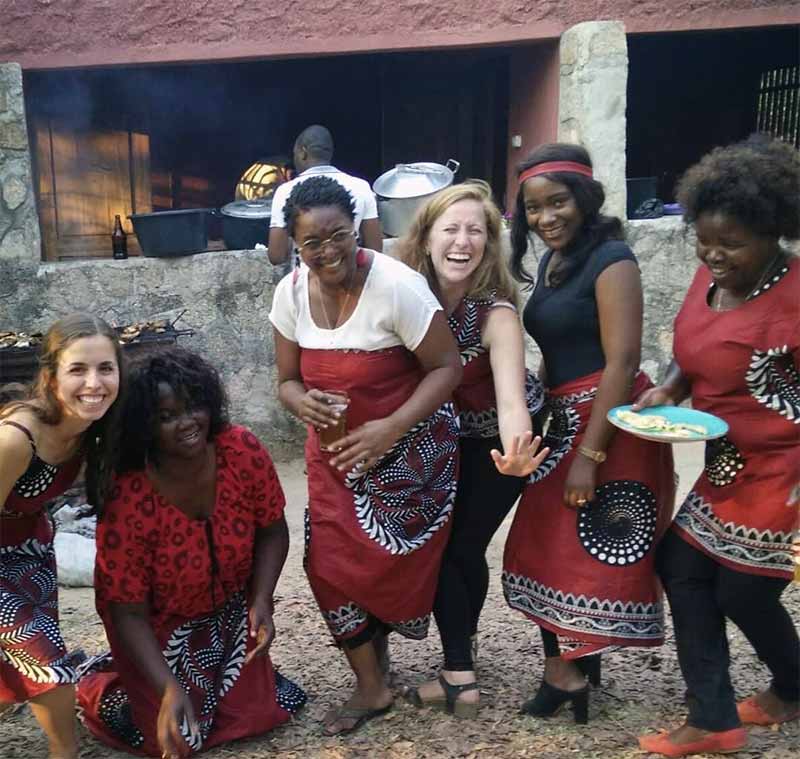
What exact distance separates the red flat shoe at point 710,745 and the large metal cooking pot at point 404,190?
4.31 meters

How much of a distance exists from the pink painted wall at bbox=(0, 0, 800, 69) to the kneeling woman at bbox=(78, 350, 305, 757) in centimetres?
416

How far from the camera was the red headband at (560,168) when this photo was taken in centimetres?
257

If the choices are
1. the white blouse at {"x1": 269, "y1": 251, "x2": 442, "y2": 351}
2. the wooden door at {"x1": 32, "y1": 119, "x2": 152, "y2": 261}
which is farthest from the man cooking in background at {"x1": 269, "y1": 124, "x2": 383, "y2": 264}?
the white blouse at {"x1": 269, "y1": 251, "x2": 442, "y2": 351}

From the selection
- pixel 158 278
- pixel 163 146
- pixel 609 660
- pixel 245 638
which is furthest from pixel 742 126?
pixel 245 638

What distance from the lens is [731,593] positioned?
2.47m

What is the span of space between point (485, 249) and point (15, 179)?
4164 mm

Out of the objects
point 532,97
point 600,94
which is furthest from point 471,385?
point 532,97

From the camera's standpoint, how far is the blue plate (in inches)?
90.4

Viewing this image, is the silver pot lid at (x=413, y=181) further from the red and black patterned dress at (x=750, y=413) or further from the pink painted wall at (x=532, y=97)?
the red and black patterned dress at (x=750, y=413)

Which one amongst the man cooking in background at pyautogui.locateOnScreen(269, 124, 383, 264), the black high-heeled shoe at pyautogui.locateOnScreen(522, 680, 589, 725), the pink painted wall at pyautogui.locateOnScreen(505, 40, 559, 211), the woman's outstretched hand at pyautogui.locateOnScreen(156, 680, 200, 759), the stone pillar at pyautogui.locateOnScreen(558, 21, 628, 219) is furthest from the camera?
the pink painted wall at pyautogui.locateOnScreen(505, 40, 559, 211)

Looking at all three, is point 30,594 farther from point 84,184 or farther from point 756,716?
point 84,184

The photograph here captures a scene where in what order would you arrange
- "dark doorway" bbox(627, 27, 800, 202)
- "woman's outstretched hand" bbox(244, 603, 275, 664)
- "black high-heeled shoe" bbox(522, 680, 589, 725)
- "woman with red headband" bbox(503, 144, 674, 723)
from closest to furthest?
"woman with red headband" bbox(503, 144, 674, 723) < "woman's outstretched hand" bbox(244, 603, 275, 664) < "black high-heeled shoe" bbox(522, 680, 589, 725) < "dark doorway" bbox(627, 27, 800, 202)

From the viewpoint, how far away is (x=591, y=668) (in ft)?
9.60

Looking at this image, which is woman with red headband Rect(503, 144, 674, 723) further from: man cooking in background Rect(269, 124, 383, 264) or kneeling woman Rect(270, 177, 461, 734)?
man cooking in background Rect(269, 124, 383, 264)
